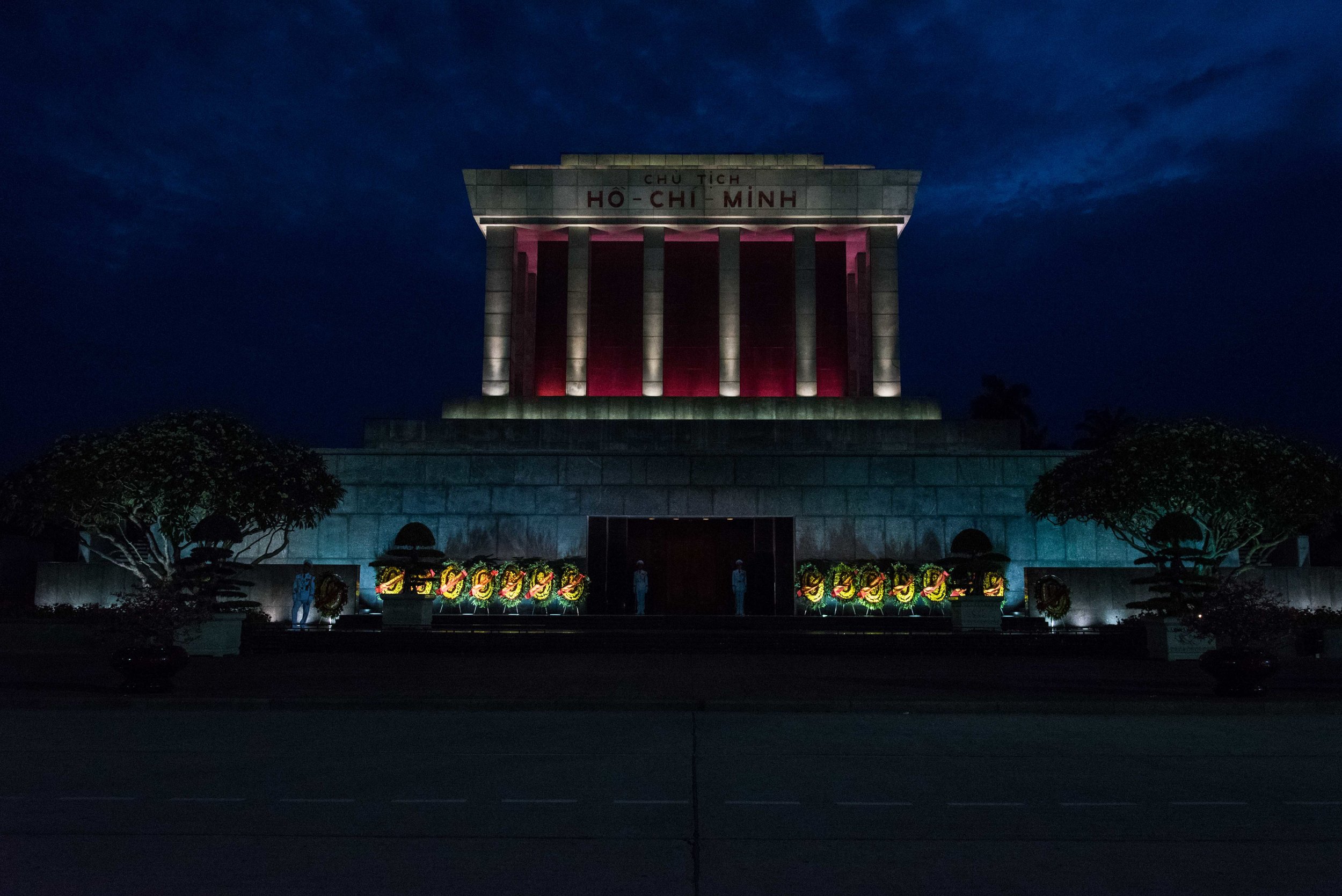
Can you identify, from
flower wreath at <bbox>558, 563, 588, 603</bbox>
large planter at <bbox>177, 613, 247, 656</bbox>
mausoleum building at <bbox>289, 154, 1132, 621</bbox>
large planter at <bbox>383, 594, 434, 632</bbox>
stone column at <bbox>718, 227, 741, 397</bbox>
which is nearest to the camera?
large planter at <bbox>177, 613, 247, 656</bbox>

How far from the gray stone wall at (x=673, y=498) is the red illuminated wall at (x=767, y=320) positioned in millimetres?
7584

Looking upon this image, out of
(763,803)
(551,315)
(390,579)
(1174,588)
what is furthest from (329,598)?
(763,803)

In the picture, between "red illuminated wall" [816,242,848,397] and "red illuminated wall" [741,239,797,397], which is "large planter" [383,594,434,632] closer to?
"red illuminated wall" [741,239,797,397]

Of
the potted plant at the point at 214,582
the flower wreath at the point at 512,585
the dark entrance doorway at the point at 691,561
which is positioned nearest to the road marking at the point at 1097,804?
the potted plant at the point at 214,582

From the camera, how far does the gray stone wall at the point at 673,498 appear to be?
37.0 meters

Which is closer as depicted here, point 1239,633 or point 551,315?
point 1239,633

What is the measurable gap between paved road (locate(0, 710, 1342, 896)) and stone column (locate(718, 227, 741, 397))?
93.2 ft

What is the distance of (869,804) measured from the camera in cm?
950

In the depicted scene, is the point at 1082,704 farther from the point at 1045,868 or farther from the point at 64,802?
the point at 64,802

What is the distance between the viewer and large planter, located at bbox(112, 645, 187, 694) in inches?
697

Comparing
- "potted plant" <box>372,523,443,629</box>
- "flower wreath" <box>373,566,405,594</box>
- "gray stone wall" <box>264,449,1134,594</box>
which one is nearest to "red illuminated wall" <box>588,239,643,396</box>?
"gray stone wall" <box>264,449,1134,594</box>

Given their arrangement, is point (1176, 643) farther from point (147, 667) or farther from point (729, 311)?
point (729, 311)

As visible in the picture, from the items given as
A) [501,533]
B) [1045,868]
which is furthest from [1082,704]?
[501,533]

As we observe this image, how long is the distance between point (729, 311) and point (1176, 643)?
23089 millimetres
